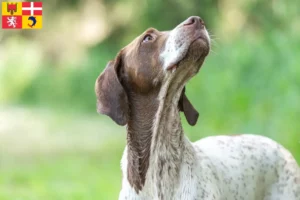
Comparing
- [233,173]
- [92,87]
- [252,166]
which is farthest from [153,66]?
[92,87]

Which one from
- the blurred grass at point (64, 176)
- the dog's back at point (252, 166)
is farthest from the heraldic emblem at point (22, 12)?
the dog's back at point (252, 166)

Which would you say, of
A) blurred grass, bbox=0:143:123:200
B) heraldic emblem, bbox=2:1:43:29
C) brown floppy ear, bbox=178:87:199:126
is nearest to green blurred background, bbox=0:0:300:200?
blurred grass, bbox=0:143:123:200

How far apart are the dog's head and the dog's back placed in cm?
59

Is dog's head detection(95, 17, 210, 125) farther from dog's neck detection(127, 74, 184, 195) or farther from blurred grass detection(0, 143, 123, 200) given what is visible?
blurred grass detection(0, 143, 123, 200)

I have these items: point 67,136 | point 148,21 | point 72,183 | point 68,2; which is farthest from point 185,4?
point 72,183

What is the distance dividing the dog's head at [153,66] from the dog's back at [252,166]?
0.59 metres

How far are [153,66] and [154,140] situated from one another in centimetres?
50

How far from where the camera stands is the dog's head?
5105 mm

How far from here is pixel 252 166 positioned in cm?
590

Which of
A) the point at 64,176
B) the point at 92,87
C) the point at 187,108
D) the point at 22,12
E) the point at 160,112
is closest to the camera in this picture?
the point at 160,112

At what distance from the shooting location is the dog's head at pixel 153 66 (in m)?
5.11

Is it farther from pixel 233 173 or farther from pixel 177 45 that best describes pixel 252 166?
pixel 177 45

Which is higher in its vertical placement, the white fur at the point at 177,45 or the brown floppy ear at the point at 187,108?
the white fur at the point at 177,45

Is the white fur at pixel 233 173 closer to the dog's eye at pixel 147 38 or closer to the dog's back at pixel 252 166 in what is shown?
the dog's back at pixel 252 166
